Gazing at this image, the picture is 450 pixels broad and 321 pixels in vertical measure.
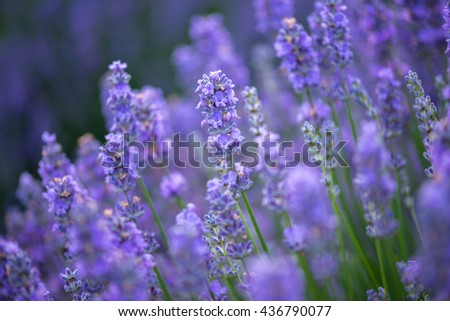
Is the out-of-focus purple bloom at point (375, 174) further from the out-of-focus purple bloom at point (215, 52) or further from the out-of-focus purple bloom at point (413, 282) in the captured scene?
the out-of-focus purple bloom at point (215, 52)

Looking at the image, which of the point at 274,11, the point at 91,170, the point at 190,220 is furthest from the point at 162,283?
the point at 274,11

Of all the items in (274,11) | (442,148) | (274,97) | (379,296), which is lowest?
(379,296)

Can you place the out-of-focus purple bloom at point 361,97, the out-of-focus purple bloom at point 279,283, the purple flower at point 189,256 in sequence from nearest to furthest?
1. the out-of-focus purple bloom at point 279,283
2. the purple flower at point 189,256
3. the out-of-focus purple bloom at point 361,97

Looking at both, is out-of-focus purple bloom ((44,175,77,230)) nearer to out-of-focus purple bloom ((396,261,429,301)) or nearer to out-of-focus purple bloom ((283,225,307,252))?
out-of-focus purple bloom ((283,225,307,252))

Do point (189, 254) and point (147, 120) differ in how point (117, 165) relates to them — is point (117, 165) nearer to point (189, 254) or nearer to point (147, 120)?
point (147, 120)

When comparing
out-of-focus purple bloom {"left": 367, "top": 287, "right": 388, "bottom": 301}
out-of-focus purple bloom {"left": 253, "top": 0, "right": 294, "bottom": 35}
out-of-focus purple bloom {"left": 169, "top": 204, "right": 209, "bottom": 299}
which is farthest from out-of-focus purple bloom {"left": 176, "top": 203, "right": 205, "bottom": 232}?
out-of-focus purple bloom {"left": 253, "top": 0, "right": 294, "bottom": 35}

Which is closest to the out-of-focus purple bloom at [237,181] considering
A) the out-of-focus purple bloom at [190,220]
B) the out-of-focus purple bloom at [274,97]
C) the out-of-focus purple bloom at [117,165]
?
the out-of-focus purple bloom at [190,220]
